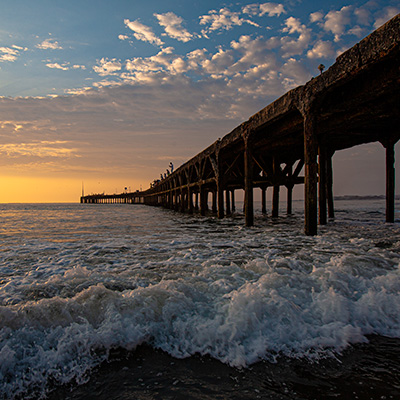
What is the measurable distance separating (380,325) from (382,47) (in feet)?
15.5

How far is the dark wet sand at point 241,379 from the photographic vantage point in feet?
5.51

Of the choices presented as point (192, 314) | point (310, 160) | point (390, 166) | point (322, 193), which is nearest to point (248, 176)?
point (322, 193)

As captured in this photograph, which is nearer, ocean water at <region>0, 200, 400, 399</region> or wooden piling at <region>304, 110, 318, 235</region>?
ocean water at <region>0, 200, 400, 399</region>

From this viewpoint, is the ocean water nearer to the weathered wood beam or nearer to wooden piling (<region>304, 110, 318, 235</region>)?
wooden piling (<region>304, 110, 318, 235</region>)

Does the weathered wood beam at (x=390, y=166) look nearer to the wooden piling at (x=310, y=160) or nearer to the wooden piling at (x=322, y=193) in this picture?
the wooden piling at (x=322, y=193)

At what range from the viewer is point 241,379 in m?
1.82

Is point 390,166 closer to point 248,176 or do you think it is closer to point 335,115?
point 335,115

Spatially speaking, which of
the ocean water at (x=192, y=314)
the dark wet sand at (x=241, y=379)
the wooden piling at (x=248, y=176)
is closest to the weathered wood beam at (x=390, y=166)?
the wooden piling at (x=248, y=176)

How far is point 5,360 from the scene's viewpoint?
6.40 ft

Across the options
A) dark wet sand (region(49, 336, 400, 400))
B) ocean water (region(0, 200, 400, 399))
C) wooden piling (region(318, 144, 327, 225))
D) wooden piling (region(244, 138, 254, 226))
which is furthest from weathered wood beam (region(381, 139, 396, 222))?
dark wet sand (region(49, 336, 400, 400))

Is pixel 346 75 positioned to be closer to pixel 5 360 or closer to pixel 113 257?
pixel 113 257

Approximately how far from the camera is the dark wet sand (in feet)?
5.51

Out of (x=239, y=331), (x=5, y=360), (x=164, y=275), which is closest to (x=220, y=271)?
(x=164, y=275)

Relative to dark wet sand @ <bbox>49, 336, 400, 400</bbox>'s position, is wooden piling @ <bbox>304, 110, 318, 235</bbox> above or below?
above
